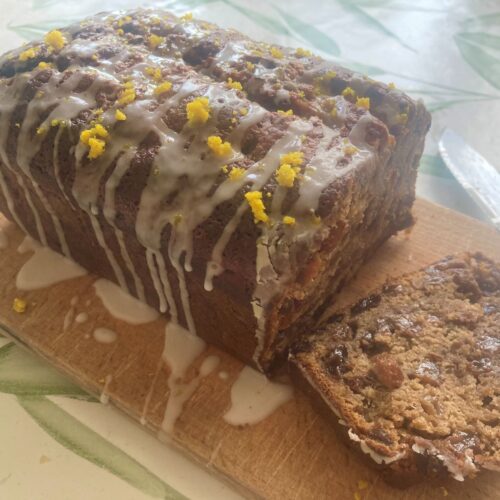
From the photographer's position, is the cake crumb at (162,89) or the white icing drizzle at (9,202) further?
the white icing drizzle at (9,202)

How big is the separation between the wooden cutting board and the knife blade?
12 cm

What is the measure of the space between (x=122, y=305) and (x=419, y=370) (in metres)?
1.10

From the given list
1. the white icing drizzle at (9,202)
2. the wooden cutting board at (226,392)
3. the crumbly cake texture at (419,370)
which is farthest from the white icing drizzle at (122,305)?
the crumbly cake texture at (419,370)

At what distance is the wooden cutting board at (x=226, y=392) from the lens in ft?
5.82

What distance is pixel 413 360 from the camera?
1916 mm

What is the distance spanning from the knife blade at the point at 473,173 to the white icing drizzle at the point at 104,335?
1.61 meters

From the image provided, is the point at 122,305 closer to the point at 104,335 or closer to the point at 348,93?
the point at 104,335

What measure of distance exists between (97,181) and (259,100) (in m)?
0.61

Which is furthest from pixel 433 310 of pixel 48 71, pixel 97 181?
pixel 48 71

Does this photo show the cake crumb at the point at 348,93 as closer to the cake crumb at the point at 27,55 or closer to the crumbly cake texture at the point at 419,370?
the crumbly cake texture at the point at 419,370

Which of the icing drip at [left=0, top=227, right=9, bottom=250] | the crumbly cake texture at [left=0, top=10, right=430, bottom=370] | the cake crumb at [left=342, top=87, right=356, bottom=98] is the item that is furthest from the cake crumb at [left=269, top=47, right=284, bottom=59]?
the icing drip at [left=0, top=227, right=9, bottom=250]

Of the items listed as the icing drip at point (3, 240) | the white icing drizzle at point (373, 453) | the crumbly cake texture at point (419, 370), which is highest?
the crumbly cake texture at point (419, 370)

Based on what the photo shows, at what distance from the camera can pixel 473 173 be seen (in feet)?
8.82

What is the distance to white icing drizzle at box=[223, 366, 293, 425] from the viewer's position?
192cm
